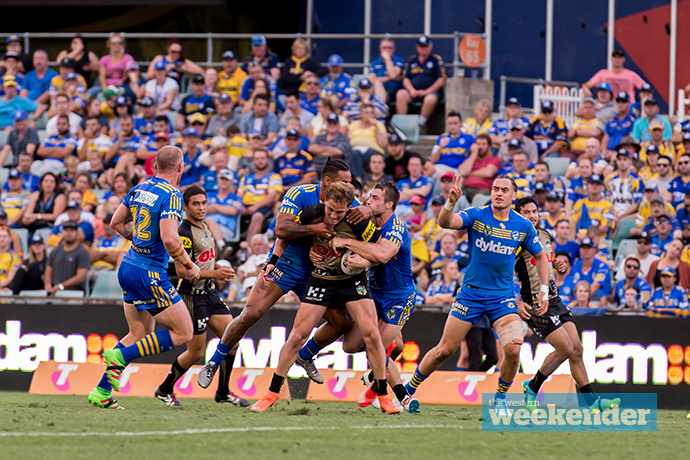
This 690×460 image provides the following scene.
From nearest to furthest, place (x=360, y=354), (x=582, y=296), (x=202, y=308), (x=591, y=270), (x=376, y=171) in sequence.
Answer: (x=202, y=308) < (x=360, y=354) < (x=582, y=296) < (x=591, y=270) < (x=376, y=171)

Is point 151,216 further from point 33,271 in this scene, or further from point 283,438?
point 33,271

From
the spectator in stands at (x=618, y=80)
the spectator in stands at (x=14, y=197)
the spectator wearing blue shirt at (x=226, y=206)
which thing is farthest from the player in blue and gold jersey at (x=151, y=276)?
the spectator in stands at (x=618, y=80)

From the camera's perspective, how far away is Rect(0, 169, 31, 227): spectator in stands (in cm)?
→ 1612

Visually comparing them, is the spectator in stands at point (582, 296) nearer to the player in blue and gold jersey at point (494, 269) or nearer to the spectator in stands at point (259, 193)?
the player in blue and gold jersey at point (494, 269)

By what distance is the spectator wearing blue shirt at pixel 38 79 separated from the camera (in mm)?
18906

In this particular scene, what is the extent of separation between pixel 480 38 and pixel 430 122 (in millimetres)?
1970

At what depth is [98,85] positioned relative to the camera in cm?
1912

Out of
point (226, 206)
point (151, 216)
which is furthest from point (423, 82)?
point (151, 216)

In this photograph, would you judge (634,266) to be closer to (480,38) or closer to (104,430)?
(480,38)

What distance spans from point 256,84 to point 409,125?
294 cm

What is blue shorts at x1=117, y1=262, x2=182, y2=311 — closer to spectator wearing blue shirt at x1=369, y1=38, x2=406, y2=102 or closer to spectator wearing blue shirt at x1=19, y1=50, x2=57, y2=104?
spectator wearing blue shirt at x1=369, y1=38, x2=406, y2=102

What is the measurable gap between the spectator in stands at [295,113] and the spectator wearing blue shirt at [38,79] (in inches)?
215

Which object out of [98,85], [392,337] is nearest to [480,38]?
[98,85]

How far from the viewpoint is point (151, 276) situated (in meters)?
7.88
